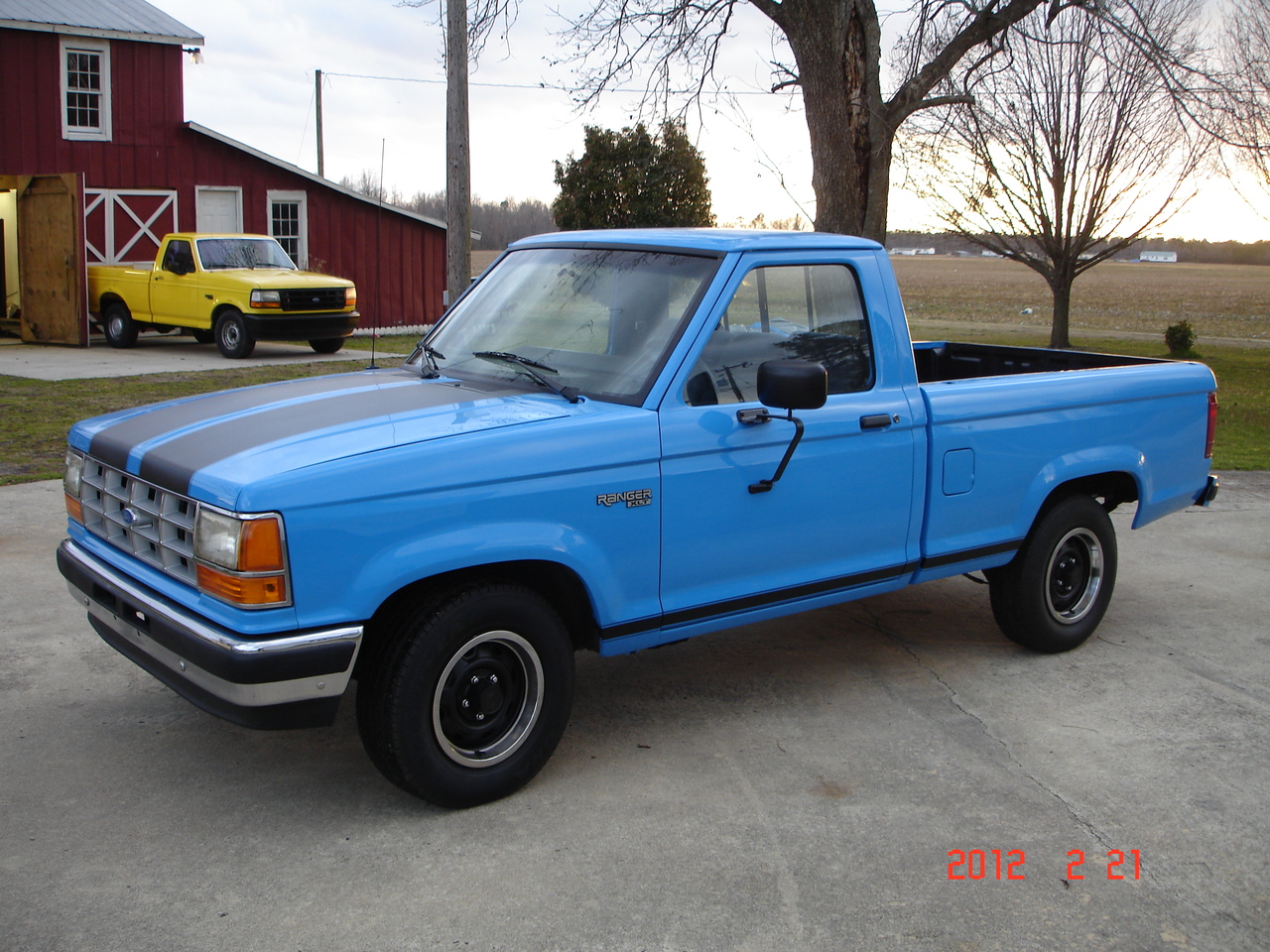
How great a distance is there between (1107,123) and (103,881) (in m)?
21.0

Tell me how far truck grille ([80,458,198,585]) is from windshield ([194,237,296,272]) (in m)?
15.1

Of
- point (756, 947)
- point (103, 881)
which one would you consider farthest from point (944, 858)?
point (103, 881)

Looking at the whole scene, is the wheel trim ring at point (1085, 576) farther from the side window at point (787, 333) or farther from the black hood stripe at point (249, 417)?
the black hood stripe at point (249, 417)

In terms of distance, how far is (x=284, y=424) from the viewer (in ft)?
12.9

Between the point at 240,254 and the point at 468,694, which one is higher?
the point at 240,254

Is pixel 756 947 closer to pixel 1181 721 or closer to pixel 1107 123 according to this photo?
pixel 1181 721

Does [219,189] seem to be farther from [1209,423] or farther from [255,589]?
[255,589]

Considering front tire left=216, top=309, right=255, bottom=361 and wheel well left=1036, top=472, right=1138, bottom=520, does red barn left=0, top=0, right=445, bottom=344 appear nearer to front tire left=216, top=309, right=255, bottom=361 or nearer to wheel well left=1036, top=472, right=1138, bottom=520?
front tire left=216, top=309, right=255, bottom=361

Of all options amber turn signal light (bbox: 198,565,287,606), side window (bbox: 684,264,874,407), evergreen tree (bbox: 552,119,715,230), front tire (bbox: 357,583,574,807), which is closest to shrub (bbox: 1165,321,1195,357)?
evergreen tree (bbox: 552,119,715,230)

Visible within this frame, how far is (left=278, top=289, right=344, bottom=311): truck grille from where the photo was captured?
1769 centimetres

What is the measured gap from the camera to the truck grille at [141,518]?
143 inches

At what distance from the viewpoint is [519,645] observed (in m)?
3.89

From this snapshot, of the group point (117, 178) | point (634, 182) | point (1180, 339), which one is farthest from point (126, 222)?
point (1180, 339)

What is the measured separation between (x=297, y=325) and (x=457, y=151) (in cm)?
549
